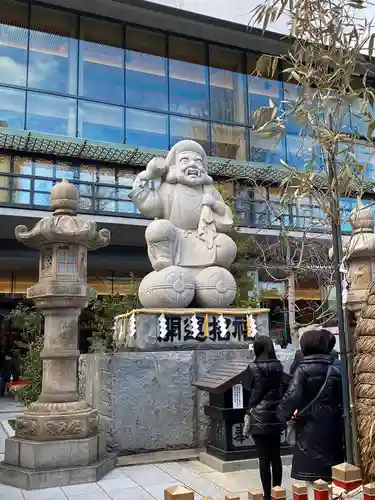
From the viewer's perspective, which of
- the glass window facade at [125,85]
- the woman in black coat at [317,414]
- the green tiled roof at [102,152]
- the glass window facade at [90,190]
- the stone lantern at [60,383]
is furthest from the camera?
the glass window facade at [125,85]

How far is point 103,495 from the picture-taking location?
4805 millimetres

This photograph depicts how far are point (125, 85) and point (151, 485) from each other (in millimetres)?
14984

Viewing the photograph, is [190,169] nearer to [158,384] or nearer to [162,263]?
[162,263]

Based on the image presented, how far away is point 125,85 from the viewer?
58.3 ft

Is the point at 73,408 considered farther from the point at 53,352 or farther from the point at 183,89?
the point at 183,89

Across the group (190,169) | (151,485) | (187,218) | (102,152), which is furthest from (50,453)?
(102,152)

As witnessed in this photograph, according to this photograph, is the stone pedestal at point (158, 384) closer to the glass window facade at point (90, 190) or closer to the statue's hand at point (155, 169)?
the statue's hand at point (155, 169)

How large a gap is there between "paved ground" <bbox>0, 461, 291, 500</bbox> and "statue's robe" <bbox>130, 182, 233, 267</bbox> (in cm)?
277

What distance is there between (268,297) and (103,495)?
48.4ft

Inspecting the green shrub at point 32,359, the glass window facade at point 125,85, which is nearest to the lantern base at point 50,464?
the green shrub at point 32,359

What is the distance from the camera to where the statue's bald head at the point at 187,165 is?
7.64 meters

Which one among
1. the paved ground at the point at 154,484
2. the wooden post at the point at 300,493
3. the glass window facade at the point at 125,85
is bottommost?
the paved ground at the point at 154,484

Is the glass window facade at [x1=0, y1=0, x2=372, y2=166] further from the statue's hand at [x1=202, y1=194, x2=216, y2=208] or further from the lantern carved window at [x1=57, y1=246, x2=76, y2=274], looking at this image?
the lantern carved window at [x1=57, y1=246, x2=76, y2=274]

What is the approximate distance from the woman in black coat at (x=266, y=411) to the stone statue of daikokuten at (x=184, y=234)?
2.57 meters
